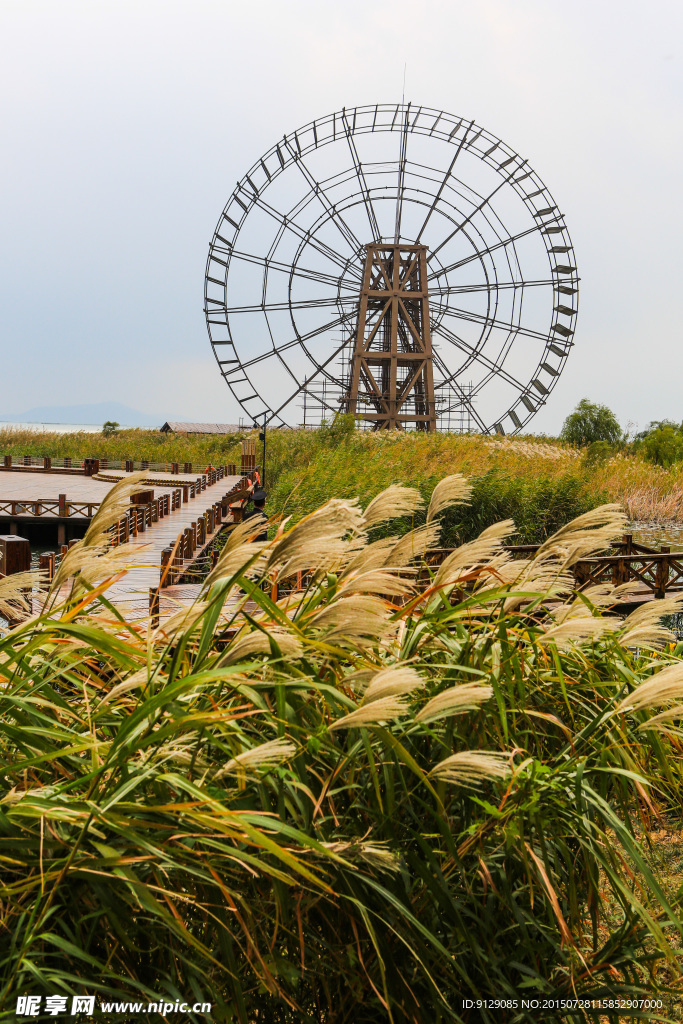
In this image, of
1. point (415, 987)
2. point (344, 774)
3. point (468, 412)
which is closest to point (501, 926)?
point (415, 987)

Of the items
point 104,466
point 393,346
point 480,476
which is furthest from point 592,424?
point 480,476

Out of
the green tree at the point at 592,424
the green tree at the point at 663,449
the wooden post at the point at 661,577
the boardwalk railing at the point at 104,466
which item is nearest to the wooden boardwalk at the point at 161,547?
the boardwalk railing at the point at 104,466

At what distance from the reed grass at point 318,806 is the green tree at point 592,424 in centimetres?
4427

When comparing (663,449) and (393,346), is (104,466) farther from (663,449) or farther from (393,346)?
(663,449)

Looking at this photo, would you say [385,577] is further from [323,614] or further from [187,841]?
[187,841]

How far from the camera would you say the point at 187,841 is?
189 centimetres

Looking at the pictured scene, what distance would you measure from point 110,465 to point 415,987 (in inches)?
1459

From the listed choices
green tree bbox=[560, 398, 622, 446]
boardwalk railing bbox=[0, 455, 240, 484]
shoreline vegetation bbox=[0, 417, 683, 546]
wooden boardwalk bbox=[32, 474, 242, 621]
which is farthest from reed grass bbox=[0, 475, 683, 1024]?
green tree bbox=[560, 398, 622, 446]

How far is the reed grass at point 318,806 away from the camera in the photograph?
1761 mm

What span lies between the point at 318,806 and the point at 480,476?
14192mm

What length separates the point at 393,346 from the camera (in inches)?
1358

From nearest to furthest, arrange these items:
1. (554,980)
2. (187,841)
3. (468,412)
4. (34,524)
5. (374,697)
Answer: (374,697)
(187,841)
(554,980)
(34,524)
(468,412)

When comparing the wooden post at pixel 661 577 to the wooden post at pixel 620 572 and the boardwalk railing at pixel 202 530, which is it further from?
the boardwalk railing at pixel 202 530

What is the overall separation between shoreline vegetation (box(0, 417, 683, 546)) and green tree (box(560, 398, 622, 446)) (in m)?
16.3
